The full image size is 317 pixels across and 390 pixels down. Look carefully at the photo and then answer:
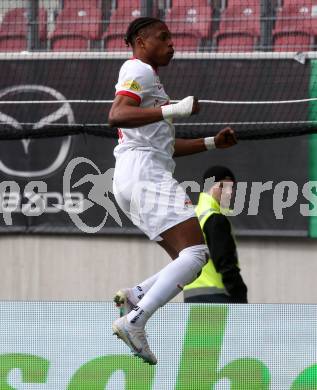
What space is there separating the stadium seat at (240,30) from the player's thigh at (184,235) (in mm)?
5267

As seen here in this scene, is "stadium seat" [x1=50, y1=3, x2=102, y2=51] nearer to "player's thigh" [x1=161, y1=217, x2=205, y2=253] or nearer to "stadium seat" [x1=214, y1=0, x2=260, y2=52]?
"stadium seat" [x1=214, y1=0, x2=260, y2=52]

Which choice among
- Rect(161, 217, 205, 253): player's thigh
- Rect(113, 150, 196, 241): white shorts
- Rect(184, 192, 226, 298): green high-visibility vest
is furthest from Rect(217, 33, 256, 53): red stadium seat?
Rect(161, 217, 205, 253): player's thigh

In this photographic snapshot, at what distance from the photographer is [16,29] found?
34.2 ft

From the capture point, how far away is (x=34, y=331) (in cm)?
547

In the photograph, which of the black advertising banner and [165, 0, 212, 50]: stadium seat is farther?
[165, 0, 212, 50]: stadium seat

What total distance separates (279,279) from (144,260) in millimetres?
1275

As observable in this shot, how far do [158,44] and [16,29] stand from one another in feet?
19.4

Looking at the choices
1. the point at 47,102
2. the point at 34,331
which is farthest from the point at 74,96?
the point at 34,331

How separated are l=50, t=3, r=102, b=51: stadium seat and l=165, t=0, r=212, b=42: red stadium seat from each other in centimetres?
76

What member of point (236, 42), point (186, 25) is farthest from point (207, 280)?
point (186, 25)

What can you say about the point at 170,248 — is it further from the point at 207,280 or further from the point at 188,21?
the point at 188,21

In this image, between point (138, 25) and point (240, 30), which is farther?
point (240, 30)

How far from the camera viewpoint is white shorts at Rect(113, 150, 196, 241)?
4.73 m

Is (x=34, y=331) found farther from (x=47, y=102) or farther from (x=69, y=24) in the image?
(x=69, y=24)
